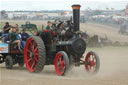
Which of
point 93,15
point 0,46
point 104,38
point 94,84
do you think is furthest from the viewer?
point 93,15

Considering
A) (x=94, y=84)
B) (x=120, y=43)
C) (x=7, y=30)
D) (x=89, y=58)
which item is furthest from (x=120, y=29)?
(x=94, y=84)

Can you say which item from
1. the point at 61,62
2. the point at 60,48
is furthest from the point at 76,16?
the point at 61,62

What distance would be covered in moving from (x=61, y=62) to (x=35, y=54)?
50.3 inches

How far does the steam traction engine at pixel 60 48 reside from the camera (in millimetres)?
10281

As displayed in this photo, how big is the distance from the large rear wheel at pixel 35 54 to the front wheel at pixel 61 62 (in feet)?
1.65

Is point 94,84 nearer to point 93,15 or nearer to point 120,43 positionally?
point 120,43

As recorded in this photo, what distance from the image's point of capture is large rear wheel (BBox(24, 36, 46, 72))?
33.8 ft

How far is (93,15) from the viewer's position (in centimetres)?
2634

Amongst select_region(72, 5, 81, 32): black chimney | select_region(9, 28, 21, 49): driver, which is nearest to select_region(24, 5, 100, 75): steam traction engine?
select_region(72, 5, 81, 32): black chimney

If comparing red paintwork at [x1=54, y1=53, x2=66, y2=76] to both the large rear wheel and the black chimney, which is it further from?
the black chimney

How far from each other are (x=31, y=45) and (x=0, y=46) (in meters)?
2.34

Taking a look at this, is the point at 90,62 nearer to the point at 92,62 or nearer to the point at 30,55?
the point at 92,62

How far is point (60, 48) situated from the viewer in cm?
1083

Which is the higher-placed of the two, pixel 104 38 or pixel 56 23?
pixel 56 23
